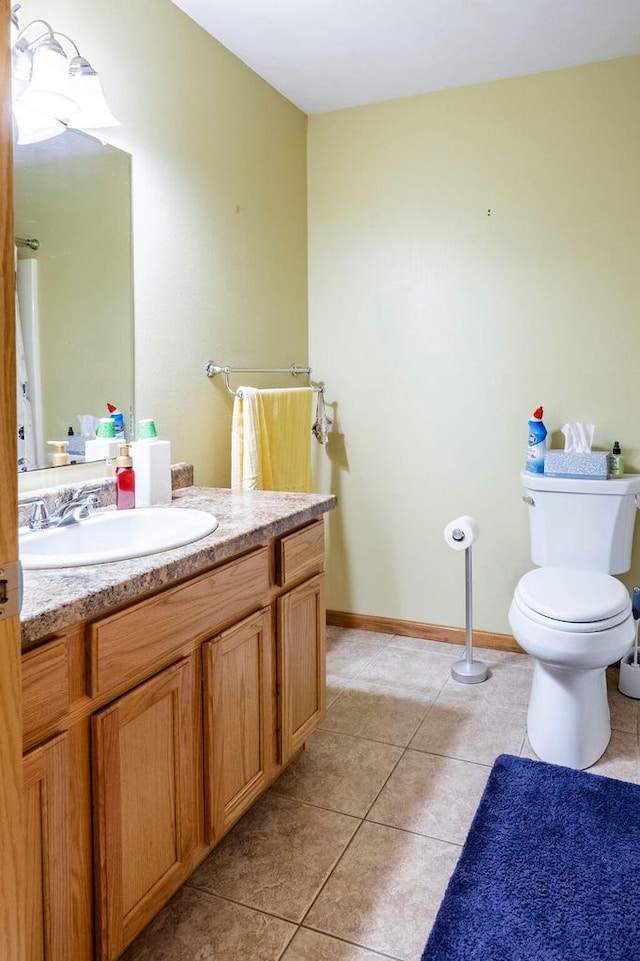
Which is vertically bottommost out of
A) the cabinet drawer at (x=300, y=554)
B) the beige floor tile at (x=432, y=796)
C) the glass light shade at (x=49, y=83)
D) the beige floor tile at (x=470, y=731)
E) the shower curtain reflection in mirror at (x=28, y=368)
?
the beige floor tile at (x=432, y=796)

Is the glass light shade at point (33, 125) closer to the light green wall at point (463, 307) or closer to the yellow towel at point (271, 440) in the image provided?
the yellow towel at point (271, 440)

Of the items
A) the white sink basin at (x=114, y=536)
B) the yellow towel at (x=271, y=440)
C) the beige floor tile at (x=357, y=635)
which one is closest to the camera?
the white sink basin at (x=114, y=536)

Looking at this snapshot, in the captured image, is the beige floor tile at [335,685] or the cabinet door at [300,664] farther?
the beige floor tile at [335,685]

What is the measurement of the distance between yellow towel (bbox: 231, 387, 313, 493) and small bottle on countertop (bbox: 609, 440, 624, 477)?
1151 millimetres

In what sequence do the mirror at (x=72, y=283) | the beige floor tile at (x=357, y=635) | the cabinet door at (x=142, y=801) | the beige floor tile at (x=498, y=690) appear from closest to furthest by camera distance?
the cabinet door at (x=142, y=801), the mirror at (x=72, y=283), the beige floor tile at (x=498, y=690), the beige floor tile at (x=357, y=635)

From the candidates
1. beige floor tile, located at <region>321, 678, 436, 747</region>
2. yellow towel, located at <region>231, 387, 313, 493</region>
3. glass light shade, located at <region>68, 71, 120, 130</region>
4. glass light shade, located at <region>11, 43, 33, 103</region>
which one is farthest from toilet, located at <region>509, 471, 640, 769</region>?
glass light shade, located at <region>11, 43, 33, 103</region>

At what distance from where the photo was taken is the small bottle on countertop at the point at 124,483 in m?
1.77

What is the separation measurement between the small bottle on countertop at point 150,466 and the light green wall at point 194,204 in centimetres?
16

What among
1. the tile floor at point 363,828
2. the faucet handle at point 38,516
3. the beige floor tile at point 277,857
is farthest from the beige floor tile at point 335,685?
the faucet handle at point 38,516

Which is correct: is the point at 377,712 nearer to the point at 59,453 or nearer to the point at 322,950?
the point at 322,950

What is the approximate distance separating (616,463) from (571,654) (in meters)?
0.87

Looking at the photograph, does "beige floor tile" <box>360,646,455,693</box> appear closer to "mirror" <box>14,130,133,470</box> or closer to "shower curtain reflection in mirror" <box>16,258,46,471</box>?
"mirror" <box>14,130,133,470</box>

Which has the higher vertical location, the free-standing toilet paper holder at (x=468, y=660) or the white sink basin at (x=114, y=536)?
the white sink basin at (x=114, y=536)

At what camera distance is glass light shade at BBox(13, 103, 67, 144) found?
1.57 metres
